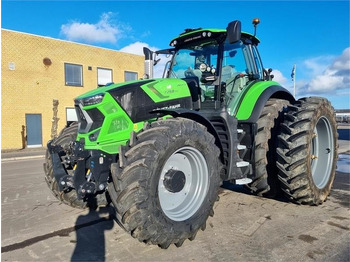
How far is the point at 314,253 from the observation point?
3.28 m

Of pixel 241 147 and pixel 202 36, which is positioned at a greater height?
pixel 202 36

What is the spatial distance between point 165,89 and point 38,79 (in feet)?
55.4

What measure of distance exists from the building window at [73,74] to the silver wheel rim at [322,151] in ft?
58.0

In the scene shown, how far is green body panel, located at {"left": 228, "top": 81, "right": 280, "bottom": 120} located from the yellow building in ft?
53.0

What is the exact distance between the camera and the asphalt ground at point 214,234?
10.8ft

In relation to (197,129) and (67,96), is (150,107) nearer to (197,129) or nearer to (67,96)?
(197,129)

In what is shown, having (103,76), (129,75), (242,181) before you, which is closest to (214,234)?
(242,181)

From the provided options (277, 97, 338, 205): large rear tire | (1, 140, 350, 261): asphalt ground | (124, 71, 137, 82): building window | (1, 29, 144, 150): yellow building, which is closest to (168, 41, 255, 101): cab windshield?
(277, 97, 338, 205): large rear tire

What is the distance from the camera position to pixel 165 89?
13.3ft

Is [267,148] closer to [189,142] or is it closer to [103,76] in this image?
[189,142]

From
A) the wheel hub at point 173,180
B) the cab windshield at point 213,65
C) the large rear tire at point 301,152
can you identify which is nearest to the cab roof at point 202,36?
the cab windshield at point 213,65

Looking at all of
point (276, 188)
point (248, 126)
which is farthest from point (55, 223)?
point (276, 188)

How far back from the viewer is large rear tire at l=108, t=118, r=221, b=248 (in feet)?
9.66

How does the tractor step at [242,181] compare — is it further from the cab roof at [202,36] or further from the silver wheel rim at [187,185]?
the cab roof at [202,36]
